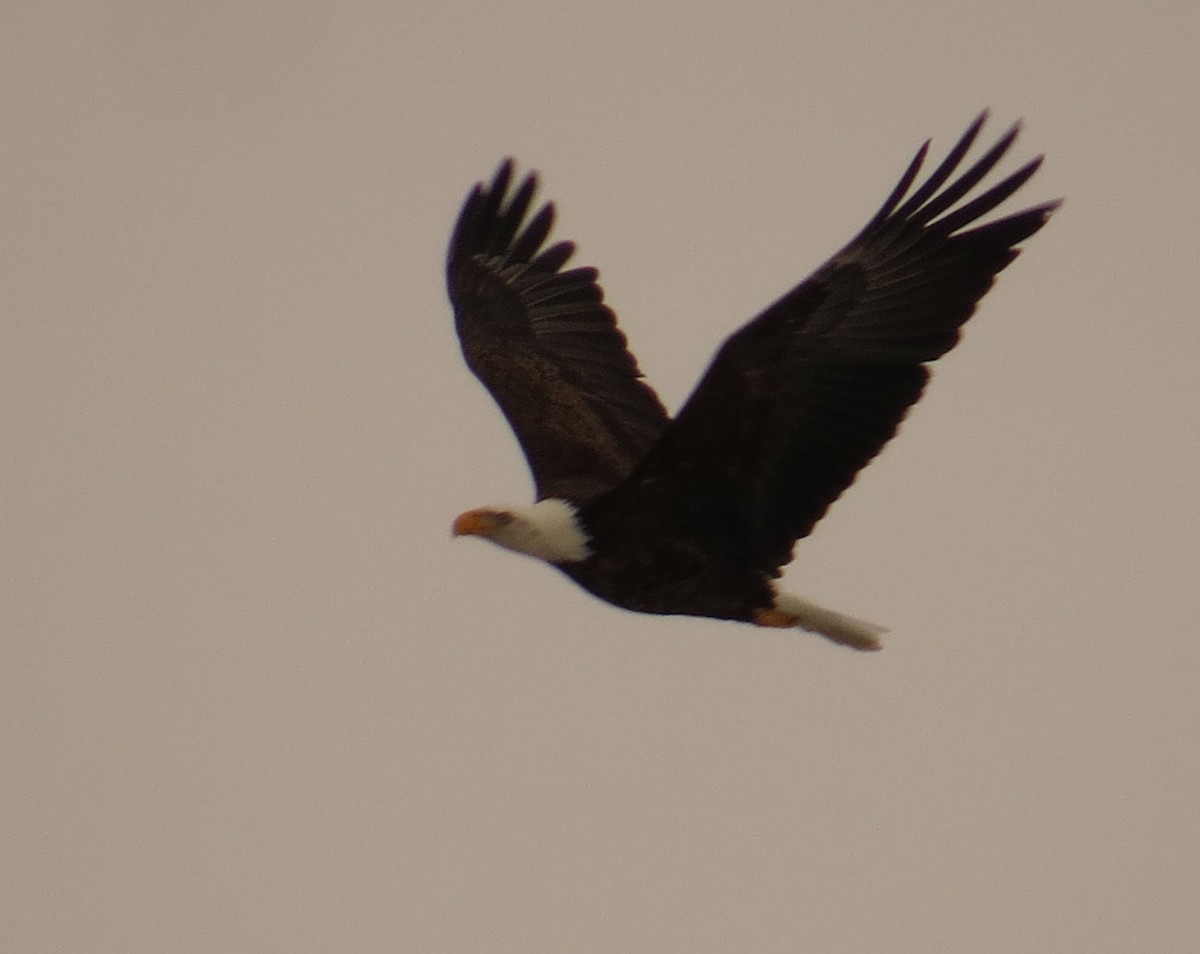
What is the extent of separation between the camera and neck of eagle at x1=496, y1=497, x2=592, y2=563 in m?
9.30

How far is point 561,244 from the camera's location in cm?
1146

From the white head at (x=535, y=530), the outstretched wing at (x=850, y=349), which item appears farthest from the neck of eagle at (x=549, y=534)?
the outstretched wing at (x=850, y=349)

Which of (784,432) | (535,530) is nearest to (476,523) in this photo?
(535,530)

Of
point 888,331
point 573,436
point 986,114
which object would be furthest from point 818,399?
point 573,436

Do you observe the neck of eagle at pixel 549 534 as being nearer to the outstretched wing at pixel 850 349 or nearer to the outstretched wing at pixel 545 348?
the outstretched wing at pixel 545 348

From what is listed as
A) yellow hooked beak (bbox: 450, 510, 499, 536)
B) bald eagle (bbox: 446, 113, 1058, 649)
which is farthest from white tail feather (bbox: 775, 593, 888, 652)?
yellow hooked beak (bbox: 450, 510, 499, 536)

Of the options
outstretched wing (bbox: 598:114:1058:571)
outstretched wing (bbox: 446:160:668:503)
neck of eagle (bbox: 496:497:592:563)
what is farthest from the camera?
outstretched wing (bbox: 446:160:668:503)

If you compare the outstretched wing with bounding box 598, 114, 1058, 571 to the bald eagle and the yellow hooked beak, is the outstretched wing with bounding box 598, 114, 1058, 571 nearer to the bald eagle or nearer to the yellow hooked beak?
the bald eagle

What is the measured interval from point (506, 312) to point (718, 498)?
8.81 ft

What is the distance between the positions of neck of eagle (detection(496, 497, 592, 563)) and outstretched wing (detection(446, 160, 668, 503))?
27cm

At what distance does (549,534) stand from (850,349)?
153cm

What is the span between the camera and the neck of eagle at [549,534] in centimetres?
930

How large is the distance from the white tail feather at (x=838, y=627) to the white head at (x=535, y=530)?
3.28 feet

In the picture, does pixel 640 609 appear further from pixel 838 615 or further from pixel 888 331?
pixel 888 331
